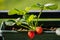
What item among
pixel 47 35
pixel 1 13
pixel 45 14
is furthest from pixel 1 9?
pixel 47 35

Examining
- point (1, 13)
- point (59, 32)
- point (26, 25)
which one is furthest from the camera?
point (1, 13)

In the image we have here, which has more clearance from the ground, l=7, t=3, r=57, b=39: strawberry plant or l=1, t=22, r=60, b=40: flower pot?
l=7, t=3, r=57, b=39: strawberry plant

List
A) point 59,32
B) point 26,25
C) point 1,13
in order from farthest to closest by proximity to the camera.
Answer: point 1,13, point 26,25, point 59,32

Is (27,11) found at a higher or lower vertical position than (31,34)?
higher

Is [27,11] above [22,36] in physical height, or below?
above

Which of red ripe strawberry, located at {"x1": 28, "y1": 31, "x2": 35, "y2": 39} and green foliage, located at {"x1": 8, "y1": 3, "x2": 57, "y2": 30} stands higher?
green foliage, located at {"x1": 8, "y1": 3, "x2": 57, "y2": 30}

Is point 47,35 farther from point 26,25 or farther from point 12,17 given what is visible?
point 12,17

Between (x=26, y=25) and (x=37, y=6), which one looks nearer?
(x=37, y=6)

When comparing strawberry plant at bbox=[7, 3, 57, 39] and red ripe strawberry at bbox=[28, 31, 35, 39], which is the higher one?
strawberry plant at bbox=[7, 3, 57, 39]

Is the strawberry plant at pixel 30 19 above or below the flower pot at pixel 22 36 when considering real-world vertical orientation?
above

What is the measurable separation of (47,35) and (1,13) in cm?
37

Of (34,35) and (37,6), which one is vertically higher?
(37,6)

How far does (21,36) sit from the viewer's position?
902 millimetres

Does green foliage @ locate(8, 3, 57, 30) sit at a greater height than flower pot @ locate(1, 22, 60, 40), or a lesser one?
greater
